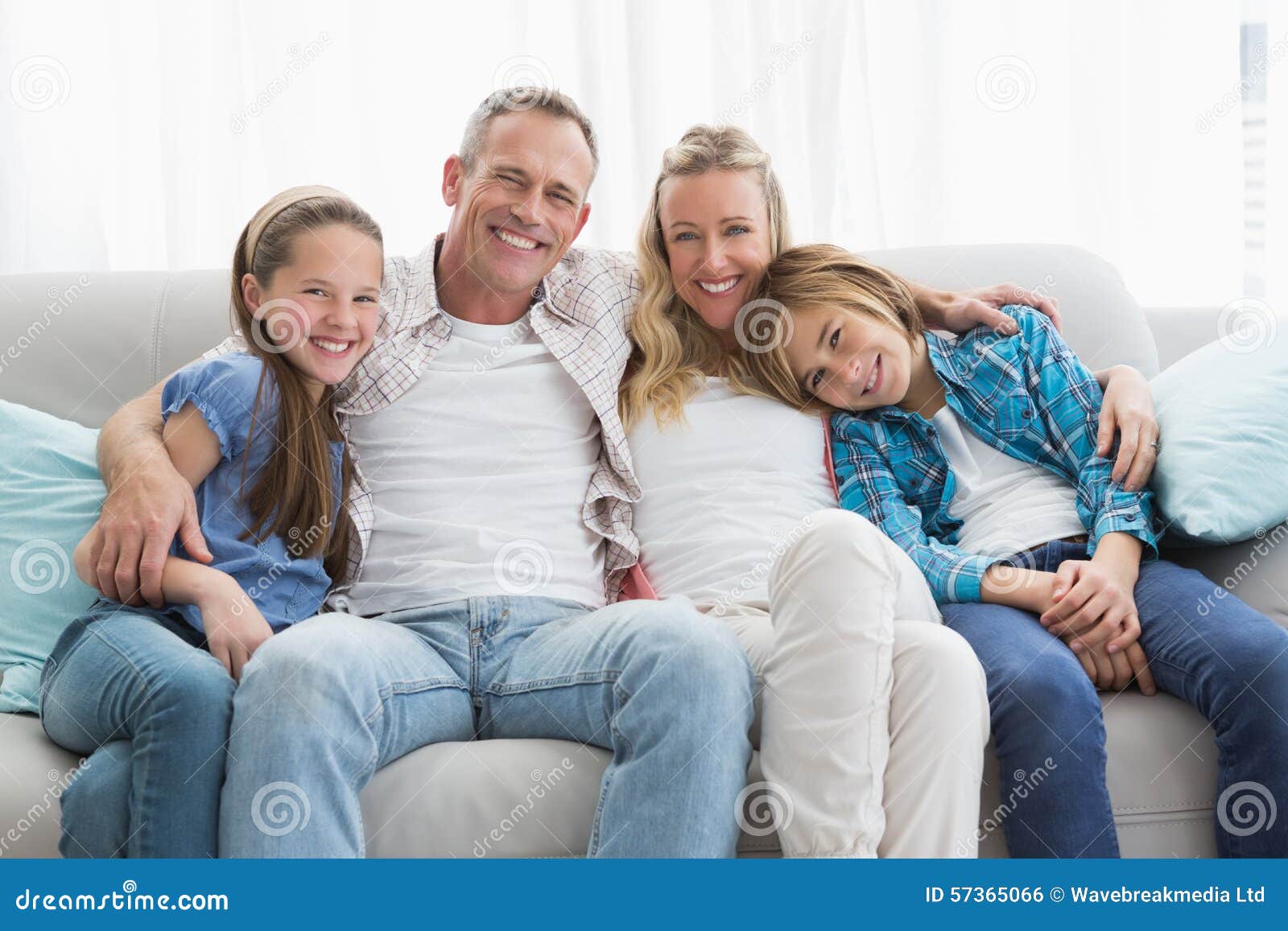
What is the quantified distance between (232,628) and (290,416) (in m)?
0.28

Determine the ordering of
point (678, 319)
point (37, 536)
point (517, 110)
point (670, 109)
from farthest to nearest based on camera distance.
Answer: point (670, 109), point (678, 319), point (517, 110), point (37, 536)

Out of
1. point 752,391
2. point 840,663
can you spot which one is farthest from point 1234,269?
point 840,663

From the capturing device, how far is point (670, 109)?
2.35 meters

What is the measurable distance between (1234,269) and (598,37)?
141cm

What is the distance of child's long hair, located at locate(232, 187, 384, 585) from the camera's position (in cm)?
135

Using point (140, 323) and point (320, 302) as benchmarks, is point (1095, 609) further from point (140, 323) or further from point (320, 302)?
point (140, 323)

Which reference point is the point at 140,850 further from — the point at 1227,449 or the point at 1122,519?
the point at 1227,449

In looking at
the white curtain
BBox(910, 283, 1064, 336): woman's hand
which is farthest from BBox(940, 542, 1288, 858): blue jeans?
the white curtain

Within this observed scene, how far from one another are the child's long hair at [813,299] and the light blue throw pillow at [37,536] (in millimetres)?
933

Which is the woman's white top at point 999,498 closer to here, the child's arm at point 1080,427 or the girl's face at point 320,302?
the child's arm at point 1080,427

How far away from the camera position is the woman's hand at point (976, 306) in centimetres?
161

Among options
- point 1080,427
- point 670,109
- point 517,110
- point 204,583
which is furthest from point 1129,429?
point 670,109

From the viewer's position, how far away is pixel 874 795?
108 centimetres

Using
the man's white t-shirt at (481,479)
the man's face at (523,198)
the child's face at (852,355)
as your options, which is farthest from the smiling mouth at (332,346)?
the child's face at (852,355)
